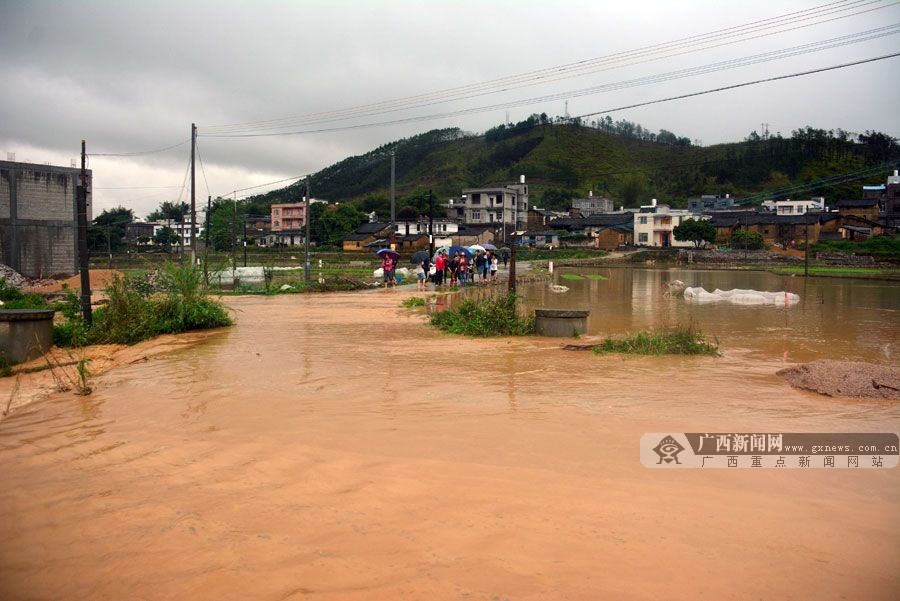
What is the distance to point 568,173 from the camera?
118 meters

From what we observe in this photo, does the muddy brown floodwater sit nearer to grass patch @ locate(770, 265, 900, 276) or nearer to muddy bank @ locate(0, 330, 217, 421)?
muddy bank @ locate(0, 330, 217, 421)

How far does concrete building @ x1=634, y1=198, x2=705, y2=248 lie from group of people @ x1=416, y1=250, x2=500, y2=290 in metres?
47.5

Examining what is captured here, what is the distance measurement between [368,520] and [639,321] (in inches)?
→ 618

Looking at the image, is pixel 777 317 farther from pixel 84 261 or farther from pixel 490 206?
pixel 490 206

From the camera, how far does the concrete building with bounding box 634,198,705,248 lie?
7762 centimetres

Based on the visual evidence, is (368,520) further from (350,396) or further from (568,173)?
(568,173)

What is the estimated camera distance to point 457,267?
3092cm

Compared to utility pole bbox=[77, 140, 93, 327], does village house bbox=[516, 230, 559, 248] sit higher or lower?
higher

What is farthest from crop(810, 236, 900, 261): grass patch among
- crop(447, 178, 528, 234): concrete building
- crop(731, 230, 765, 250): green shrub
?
crop(447, 178, 528, 234): concrete building

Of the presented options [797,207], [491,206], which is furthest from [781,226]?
[491,206]

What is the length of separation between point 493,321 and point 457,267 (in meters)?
16.1

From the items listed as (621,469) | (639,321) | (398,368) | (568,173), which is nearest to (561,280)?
(639,321)

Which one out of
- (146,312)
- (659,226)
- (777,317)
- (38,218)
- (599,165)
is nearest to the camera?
Result: (146,312)

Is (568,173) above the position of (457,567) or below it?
above
